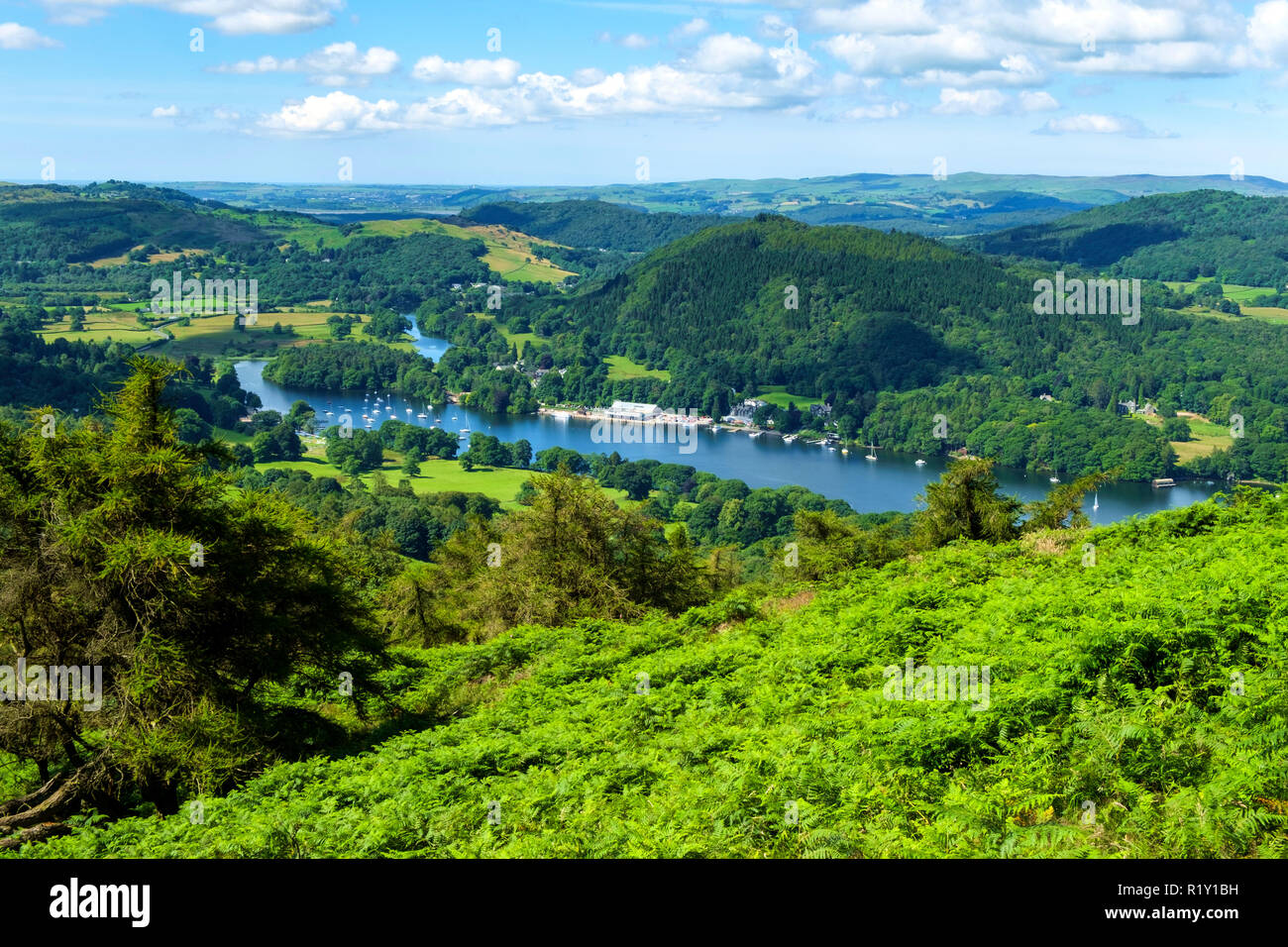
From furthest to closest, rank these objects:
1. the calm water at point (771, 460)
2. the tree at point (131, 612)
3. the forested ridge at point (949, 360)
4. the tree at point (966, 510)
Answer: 1. the forested ridge at point (949, 360)
2. the calm water at point (771, 460)
3. the tree at point (966, 510)
4. the tree at point (131, 612)

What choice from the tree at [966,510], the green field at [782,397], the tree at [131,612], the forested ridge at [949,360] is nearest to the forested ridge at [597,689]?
the tree at [131,612]

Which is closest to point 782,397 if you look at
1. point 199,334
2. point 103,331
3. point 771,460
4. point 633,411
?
point 633,411

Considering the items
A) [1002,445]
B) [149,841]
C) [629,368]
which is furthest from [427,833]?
[629,368]

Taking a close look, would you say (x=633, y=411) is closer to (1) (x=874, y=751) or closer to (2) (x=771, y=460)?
(2) (x=771, y=460)

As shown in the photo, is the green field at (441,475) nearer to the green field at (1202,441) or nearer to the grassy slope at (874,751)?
the green field at (1202,441)

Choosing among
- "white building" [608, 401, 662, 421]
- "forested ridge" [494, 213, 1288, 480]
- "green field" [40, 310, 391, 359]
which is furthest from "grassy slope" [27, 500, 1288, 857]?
"green field" [40, 310, 391, 359]

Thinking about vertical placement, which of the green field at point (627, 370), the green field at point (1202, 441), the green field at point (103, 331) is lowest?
the green field at point (1202, 441)

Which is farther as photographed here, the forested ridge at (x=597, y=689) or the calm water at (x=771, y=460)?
the calm water at (x=771, y=460)
